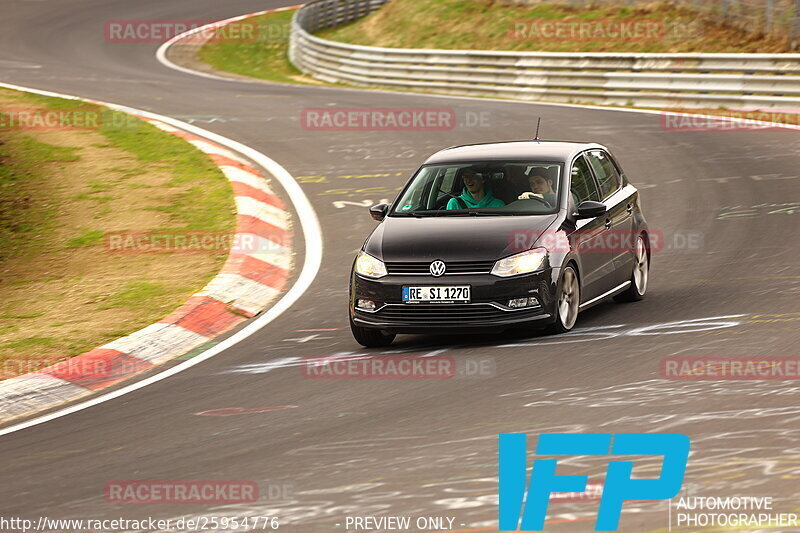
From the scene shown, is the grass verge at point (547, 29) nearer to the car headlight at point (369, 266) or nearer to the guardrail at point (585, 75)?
the guardrail at point (585, 75)

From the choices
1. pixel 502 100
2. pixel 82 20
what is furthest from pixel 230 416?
pixel 82 20

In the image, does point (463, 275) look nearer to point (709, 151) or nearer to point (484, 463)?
point (484, 463)

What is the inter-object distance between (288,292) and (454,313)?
304 centimetres

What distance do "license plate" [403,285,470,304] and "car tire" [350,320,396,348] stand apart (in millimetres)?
489

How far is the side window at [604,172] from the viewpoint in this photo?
11.6 meters

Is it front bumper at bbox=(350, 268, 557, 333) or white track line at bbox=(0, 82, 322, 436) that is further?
front bumper at bbox=(350, 268, 557, 333)

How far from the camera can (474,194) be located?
10.9 meters

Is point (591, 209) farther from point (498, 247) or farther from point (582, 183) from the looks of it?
point (498, 247)

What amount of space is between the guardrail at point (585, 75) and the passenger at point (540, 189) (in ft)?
45.8

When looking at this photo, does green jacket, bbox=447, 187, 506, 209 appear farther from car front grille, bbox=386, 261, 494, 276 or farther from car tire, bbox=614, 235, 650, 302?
car tire, bbox=614, 235, 650, 302

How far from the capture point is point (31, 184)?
17391 mm

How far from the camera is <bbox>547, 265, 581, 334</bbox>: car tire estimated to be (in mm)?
9977

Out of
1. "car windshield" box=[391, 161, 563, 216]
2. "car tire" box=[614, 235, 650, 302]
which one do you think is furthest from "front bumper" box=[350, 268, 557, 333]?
"car tire" box=[614, 235, 650, 302]

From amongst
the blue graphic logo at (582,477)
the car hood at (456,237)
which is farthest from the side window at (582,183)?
the blue graphic logo at (582,477)
